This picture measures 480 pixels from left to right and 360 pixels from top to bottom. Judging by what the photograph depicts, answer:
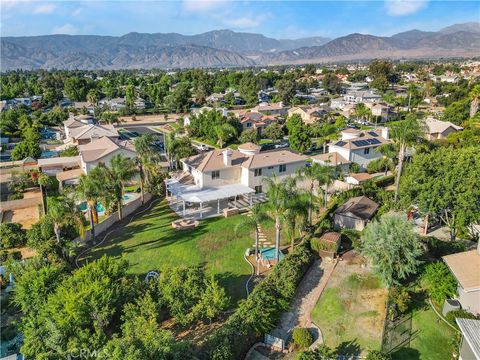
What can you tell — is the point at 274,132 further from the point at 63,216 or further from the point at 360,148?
the point at 63,216

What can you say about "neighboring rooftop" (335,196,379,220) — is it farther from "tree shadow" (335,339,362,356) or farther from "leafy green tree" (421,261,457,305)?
"tree shadow" (335,339,362,356)

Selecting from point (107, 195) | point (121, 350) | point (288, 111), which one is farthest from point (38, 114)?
point (121, 350)

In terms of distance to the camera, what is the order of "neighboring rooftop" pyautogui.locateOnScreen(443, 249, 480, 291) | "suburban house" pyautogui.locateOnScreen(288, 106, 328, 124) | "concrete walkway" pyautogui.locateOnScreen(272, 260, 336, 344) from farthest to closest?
"suburban house" pyautogui.locateOnScreen(288, 106, 328, 124) → "neighboring rooftop" pyautogui.locateOnScreen(443, 249, 480, 291) → "concrete walkway" pyautogui.locateOnScreen(272, 260, 336, 344)

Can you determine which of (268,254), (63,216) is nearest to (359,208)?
(268,254)

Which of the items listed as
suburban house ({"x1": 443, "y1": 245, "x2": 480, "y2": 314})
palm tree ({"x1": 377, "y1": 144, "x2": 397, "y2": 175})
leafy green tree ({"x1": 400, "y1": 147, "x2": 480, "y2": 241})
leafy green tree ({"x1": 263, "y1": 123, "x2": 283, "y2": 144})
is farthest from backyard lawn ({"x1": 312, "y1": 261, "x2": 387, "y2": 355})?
leafy green tree ({"x1": 263, "y1": 123, "x2": 283, "y2": 144})

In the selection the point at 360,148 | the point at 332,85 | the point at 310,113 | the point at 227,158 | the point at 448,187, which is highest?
the point at 332,85

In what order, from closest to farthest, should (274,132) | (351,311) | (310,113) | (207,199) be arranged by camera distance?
(351,311), (207,199), (274,132), (310,113)
